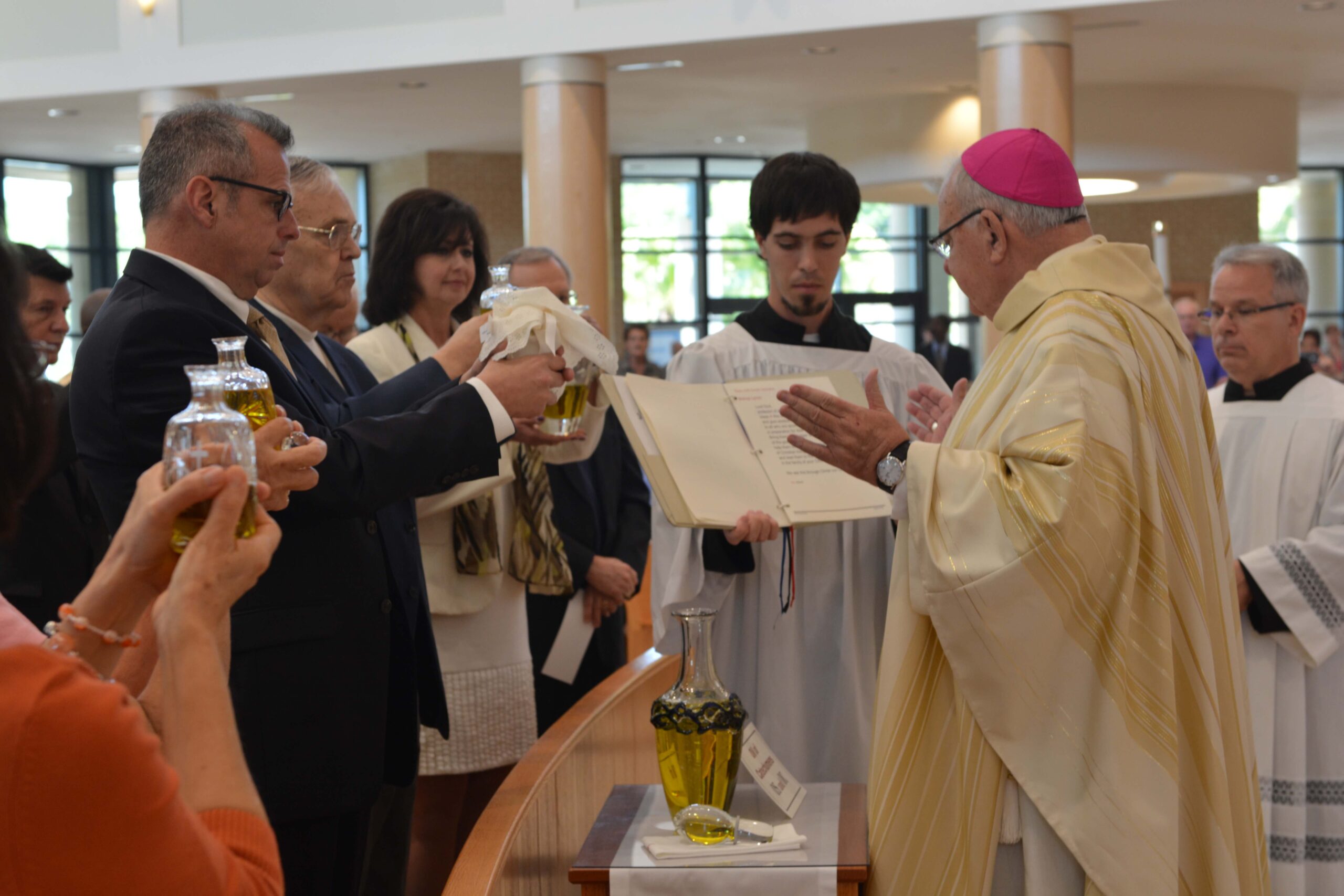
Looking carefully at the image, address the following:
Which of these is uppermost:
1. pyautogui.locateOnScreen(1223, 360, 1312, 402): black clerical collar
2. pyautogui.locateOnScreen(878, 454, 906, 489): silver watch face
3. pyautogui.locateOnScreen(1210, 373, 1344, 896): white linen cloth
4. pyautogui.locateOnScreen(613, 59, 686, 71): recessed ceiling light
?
pyautogui.locateOnScreen(613, 59, 686, 71): recessed ceiling light

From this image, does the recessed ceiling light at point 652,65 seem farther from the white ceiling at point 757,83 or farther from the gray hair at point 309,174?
the gray hair at point 309,174

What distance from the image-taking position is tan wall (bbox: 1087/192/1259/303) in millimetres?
18344

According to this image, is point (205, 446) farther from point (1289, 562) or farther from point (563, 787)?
point (1289, 562)

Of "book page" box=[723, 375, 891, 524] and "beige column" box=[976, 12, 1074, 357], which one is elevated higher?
"beige column" box=[976, 12, 1074, 357]

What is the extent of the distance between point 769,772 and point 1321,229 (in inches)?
781

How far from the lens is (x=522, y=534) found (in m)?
3.34

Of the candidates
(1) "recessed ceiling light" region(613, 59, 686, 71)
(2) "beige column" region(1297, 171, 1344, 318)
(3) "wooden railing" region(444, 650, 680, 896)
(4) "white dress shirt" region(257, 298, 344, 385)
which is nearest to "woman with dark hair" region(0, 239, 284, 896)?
(3) "wooden railing" region(444, 650, 680, 896)

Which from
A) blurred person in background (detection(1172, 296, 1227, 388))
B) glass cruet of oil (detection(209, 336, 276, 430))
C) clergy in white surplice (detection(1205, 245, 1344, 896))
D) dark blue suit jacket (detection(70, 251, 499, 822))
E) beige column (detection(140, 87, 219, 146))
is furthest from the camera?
beige column (detection(140, 87, 219, 146))

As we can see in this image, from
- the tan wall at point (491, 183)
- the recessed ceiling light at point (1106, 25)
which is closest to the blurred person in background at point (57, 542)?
the recessed ceiling light at point (1106, 25)

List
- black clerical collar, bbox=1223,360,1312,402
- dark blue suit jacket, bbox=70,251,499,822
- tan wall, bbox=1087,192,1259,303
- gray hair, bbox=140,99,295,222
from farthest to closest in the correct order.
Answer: tan wall, bbox=1087,192,1259,303 → black clerical collar, bbox=1223,360,1312,402 → gray hair, bbox=140,99,295,222 → dark blue suit jacket, bbox=70,251,499,822

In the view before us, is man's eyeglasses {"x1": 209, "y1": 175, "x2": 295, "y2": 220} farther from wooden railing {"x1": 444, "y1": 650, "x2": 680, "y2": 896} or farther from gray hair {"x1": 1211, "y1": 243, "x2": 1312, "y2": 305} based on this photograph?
gray hair {"x1": 1211, "y1": 243, "x2": 1312, "y2": 305}

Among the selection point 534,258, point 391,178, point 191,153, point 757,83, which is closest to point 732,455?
point 191,153

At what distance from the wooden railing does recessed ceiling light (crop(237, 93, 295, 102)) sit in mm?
9639

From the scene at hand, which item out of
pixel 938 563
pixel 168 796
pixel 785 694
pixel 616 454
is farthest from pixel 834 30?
pixel 168 796
